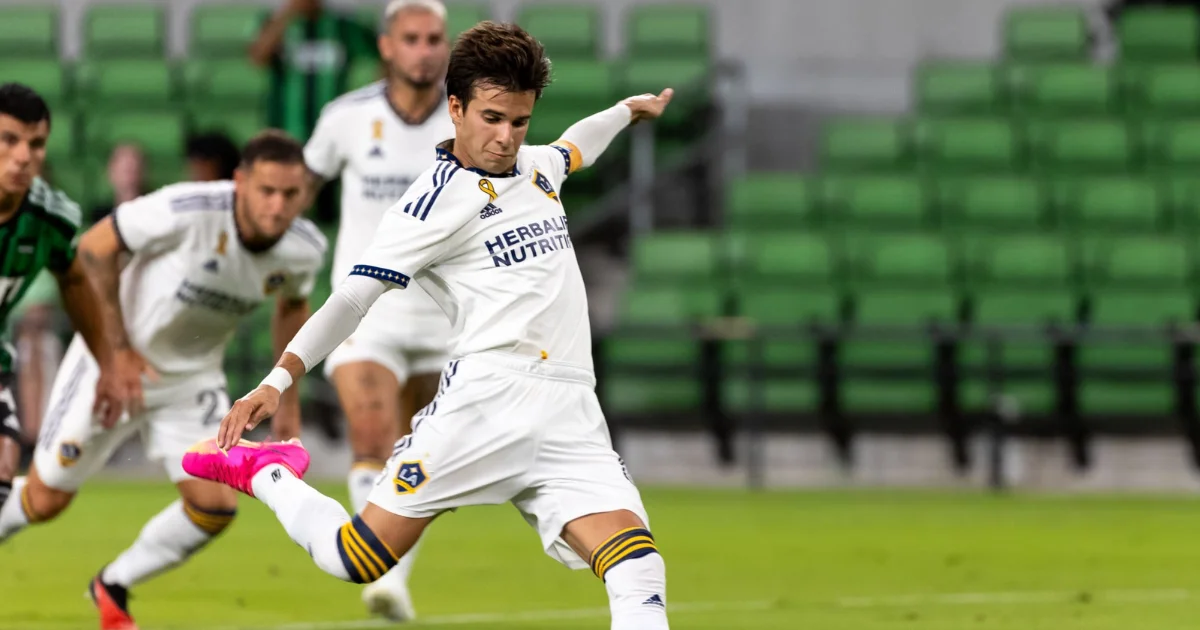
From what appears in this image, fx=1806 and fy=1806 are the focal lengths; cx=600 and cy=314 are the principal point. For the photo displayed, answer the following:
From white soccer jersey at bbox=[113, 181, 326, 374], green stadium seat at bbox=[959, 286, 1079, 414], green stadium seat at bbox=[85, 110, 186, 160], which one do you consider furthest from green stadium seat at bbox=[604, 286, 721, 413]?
white soccer jersey at bbox=[113, 181, 326, 374]

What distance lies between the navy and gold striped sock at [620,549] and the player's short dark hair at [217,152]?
476cm

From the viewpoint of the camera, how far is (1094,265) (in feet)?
47.4

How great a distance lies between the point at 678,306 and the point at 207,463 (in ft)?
30.0

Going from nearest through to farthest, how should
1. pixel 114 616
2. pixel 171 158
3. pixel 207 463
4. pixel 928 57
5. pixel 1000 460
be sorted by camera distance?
pixel 207 463, pixel 114 616, pixel 1000 460, pixel 171 158, pixel 928 57

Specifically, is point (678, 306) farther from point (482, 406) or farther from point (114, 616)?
point (482, 406)

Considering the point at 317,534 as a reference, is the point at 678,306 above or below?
below

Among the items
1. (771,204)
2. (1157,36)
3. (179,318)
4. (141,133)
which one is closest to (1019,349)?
(771,204)

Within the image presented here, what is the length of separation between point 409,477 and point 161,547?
6.75 ft

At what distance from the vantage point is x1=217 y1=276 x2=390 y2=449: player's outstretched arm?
4.64 m

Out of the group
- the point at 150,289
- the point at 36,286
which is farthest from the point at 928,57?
the point at 150,289

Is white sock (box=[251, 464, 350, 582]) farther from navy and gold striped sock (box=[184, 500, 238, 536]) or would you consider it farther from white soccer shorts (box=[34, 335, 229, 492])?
white soccer shorts (box=[34, 335, 229, 492])

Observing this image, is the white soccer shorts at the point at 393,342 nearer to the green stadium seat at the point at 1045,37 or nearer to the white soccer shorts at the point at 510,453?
the white soccer shorts at the point at 510,453

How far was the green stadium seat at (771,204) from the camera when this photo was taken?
15.0m

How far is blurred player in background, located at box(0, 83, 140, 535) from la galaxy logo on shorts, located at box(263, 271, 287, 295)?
569 millimetres
